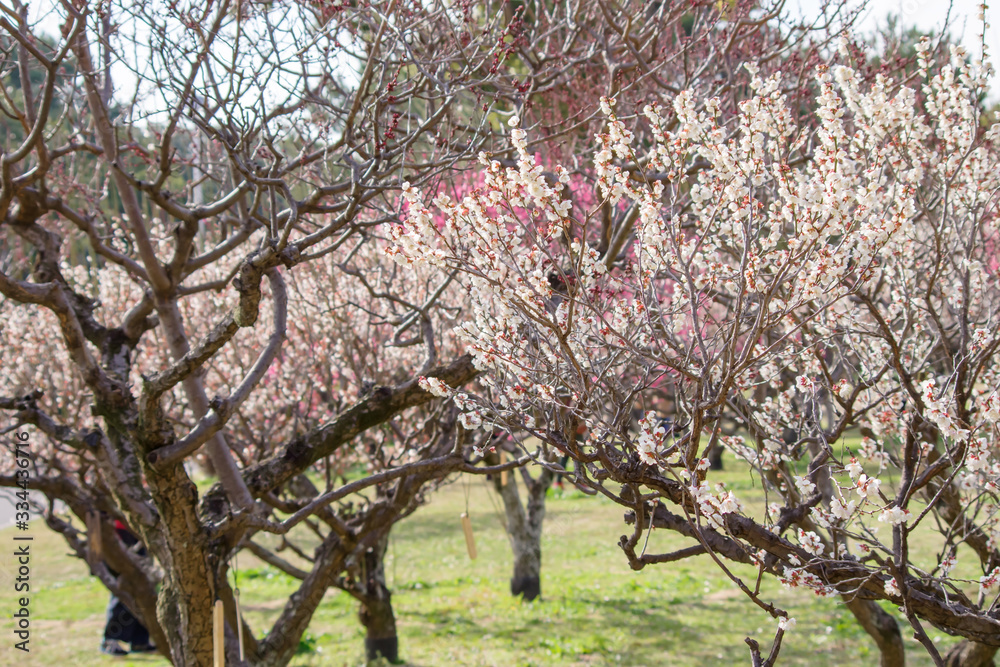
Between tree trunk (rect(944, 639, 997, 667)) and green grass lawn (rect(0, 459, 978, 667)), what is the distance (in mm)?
1333

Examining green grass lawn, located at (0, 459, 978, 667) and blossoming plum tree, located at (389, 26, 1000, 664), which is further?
green grass lawn, located at (0, 459, 978, 667)

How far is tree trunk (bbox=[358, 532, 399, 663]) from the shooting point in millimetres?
6562

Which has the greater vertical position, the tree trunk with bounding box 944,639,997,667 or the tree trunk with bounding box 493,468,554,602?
the tree trunk with bounding box 493,468,554,602

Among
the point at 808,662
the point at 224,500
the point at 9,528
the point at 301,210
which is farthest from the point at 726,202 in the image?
the point at 9,528

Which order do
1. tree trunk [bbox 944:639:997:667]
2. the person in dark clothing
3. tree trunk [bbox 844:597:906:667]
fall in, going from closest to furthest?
tree trunk [bbox 944:639:997:667]
tree trunk [bbox 844:597:906:667]
the person in dark clothing

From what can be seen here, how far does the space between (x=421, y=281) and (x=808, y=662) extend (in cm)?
436

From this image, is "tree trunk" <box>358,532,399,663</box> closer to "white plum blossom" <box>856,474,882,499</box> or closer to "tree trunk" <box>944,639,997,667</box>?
"tree trunk" <box>944,639,997,667</box>

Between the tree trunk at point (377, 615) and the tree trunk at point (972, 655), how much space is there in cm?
414

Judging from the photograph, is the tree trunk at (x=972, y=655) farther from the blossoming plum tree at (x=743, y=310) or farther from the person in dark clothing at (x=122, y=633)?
the person in dark clothing at (x=122, y=633)

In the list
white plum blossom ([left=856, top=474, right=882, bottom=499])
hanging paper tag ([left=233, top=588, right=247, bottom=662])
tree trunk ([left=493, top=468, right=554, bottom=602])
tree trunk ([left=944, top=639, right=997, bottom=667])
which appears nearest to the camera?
white plum blossom ([left=856, top=474, right=882, bottom=499])

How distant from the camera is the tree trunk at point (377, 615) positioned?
6.56 m

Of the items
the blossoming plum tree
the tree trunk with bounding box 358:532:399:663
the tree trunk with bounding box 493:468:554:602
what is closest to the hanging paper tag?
the blossoming plum tree

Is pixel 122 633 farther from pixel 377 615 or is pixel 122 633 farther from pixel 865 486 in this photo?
pixel 865 486

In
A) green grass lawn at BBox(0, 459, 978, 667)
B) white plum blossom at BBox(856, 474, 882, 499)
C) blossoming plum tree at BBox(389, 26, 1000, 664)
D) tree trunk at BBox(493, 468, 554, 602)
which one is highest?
blossoming plum tree at BBox(389, 26, 1000, 664)
